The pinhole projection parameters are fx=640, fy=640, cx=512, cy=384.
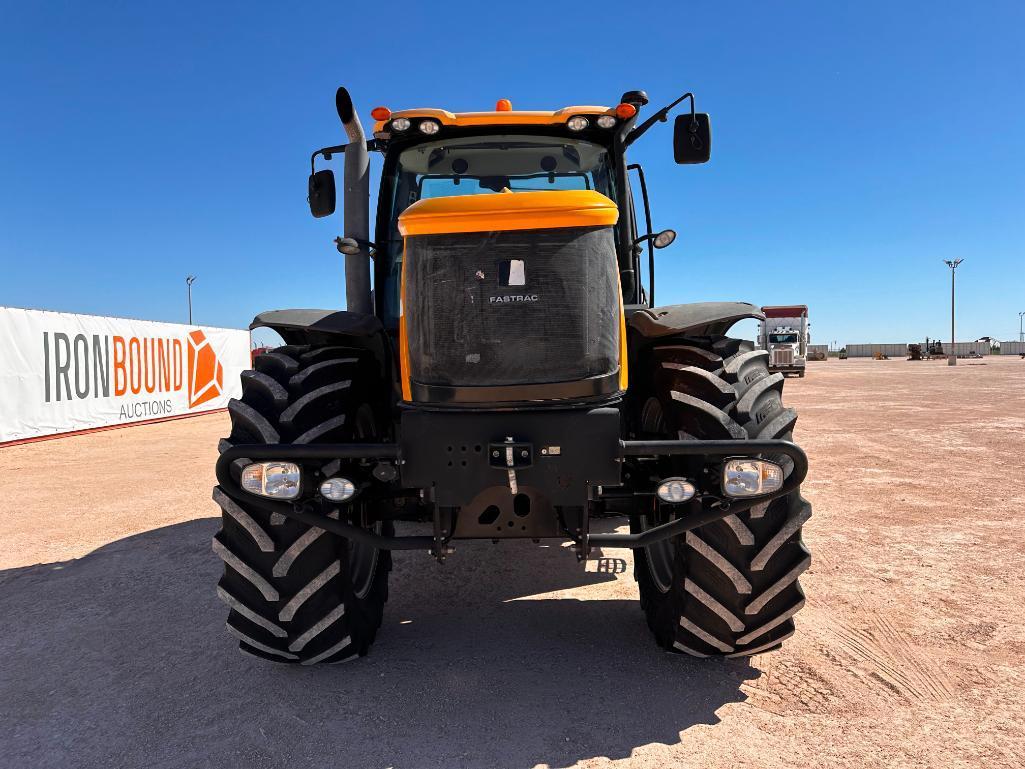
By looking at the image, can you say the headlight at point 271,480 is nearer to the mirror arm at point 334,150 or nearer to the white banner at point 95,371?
the mirror arm at point 334,150

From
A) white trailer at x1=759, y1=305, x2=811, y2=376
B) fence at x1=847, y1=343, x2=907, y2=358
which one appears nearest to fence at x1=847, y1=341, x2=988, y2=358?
fence at x1=847, y1=343, x2=907, y2=358

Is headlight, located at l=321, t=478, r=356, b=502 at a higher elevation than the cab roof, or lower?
lower

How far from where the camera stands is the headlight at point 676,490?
251cm

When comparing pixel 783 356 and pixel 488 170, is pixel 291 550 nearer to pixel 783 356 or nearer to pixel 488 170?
pixel 488 170

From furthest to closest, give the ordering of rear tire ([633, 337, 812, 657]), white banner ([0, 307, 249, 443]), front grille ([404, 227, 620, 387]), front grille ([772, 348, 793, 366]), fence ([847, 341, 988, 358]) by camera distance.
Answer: fence ([847, 341, 988, 358]) → front grille ([772, 348, 793, 366]) → white banner ([0, 307, 249, 443]) → rear tire ([633, 337, 812, 657]) → front grille ([404, 227, 620, 387])

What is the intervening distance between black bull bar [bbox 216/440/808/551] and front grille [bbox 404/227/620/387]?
397mm

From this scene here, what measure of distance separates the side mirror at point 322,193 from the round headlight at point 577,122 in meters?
1.53

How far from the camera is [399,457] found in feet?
8.11

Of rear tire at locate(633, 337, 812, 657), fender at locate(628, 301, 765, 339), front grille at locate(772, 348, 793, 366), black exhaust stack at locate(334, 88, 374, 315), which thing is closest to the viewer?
rear tire at locate(633, 337, 812, 657)

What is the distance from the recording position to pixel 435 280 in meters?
2.52

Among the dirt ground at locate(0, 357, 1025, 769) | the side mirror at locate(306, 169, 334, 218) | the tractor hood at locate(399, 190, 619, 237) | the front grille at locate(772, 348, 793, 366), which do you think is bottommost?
the dirt ground at locate(0, 357, 1025, 769)

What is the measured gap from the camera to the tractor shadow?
2381mm

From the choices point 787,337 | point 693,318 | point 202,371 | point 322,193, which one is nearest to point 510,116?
point 322,193

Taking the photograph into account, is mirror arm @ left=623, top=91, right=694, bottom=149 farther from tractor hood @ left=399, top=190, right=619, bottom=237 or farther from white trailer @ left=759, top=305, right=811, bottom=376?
white trailer @ left=759, top=305, right=811, bottom=376
